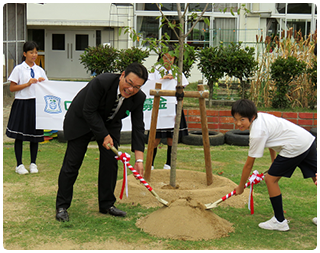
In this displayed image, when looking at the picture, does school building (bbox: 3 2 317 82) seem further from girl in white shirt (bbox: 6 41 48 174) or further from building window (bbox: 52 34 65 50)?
girl in white shirt (bbox: 6 41 48 174)

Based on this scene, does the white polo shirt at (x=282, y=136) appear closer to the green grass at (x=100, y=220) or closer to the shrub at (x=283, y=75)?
the green grass at (x=100, y=220)

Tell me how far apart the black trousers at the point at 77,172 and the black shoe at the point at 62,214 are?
0.04m

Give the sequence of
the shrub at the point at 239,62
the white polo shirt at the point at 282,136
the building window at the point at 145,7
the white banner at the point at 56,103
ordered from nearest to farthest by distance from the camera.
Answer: the white polo shirt at the point at 282,136
the white banner at the point at 56,103
the shrub at the point at 239,62
the building window at the point at 145,7

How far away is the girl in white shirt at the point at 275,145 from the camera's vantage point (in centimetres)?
382

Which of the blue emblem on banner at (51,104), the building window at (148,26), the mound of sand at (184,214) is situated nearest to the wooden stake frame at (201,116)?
the mound of sand at (184,214)

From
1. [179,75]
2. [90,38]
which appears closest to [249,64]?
[179,75]

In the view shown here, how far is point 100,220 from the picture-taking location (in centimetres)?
430

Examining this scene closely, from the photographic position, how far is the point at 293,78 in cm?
1041

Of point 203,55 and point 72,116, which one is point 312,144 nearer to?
point 72,116

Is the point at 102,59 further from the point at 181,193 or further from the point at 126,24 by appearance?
the point at 126,24

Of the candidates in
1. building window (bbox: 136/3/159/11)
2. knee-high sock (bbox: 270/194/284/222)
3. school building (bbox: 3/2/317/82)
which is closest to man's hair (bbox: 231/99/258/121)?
knee-high sock (bbox: 270/194/284/222)

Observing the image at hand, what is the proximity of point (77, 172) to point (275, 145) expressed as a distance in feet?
6.88

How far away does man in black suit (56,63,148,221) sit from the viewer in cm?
409

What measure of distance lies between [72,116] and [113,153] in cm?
59
